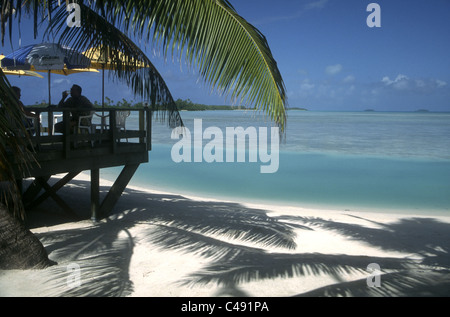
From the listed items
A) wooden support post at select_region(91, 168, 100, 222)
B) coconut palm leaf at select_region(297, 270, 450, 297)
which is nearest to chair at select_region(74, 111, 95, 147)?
wooden support post at select_region(91, 168, 100, 222)

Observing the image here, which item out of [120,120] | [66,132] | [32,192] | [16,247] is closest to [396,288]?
[16,247]

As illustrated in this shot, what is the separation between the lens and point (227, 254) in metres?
5.25

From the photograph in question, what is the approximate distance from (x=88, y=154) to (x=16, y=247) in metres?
2.40

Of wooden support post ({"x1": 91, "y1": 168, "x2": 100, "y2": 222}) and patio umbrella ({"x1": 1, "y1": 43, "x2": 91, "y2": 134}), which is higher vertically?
patio umbrella ({"x1": 1, "y1": 43, "x2": 91, "y2": 134})

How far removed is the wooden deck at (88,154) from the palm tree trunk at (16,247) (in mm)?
1212

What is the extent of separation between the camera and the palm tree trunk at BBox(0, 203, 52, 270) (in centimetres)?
417

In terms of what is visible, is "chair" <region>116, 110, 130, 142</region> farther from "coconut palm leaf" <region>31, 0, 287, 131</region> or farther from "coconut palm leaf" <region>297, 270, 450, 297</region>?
"coconut palm leaf" <region>297, 270, 450, 297</region>

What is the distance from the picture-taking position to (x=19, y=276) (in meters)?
4.19

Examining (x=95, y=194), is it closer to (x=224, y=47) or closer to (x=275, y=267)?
(x=275, y=267)

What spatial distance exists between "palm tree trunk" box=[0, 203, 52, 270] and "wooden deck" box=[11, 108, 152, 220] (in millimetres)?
1212

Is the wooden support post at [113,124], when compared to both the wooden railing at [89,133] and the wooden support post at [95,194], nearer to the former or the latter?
the wooden railing at [89,133]

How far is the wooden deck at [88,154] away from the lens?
19.2 ft
